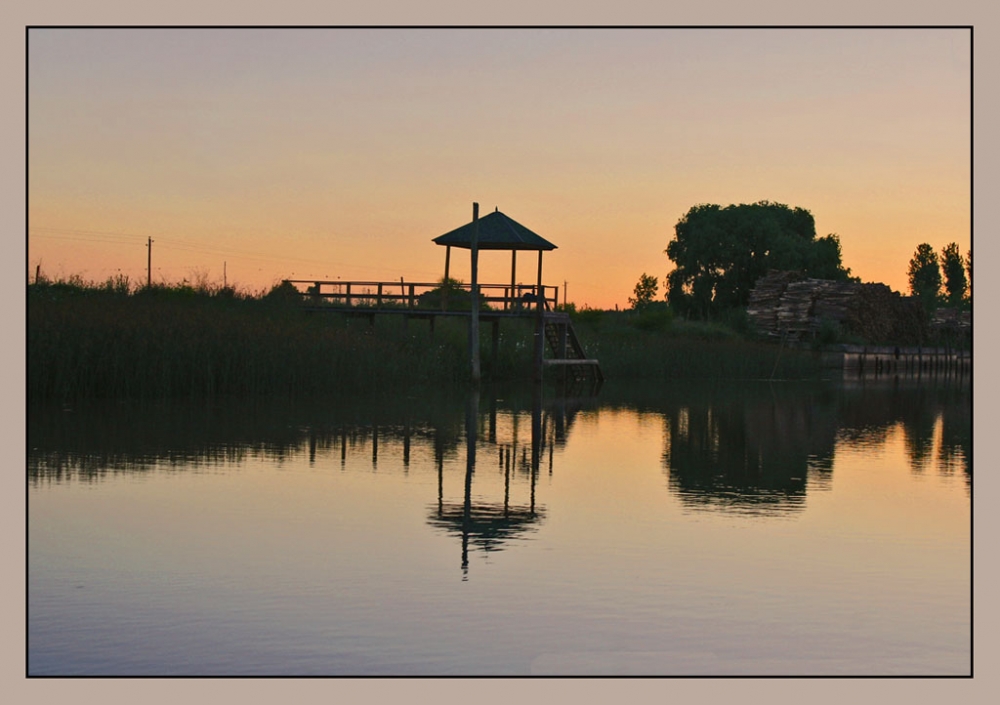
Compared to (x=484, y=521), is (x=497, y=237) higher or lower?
higher

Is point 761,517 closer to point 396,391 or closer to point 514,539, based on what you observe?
point 514,539

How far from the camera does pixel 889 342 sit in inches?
2798

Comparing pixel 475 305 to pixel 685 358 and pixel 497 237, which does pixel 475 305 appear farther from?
pixel 685 358

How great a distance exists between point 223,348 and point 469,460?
12701mm

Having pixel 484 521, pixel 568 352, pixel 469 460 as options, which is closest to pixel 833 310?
pixel 568 352

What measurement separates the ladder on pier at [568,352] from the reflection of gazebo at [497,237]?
6.53 ft

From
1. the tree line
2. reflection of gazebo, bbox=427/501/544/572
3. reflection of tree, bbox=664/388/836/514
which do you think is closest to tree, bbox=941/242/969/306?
the tree line

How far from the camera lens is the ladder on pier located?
43.8 m

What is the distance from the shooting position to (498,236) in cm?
4122

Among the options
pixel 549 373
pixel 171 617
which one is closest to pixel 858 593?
pixel 171 617

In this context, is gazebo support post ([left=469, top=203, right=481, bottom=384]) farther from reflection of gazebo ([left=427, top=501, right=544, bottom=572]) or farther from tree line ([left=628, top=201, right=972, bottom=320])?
tree line ([left=628, top=201, right=972, bottom=320])

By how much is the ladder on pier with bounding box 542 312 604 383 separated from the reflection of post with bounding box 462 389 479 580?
8.31 m

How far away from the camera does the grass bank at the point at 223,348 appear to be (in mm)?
27188

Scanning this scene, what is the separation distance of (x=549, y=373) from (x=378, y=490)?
3298cm
